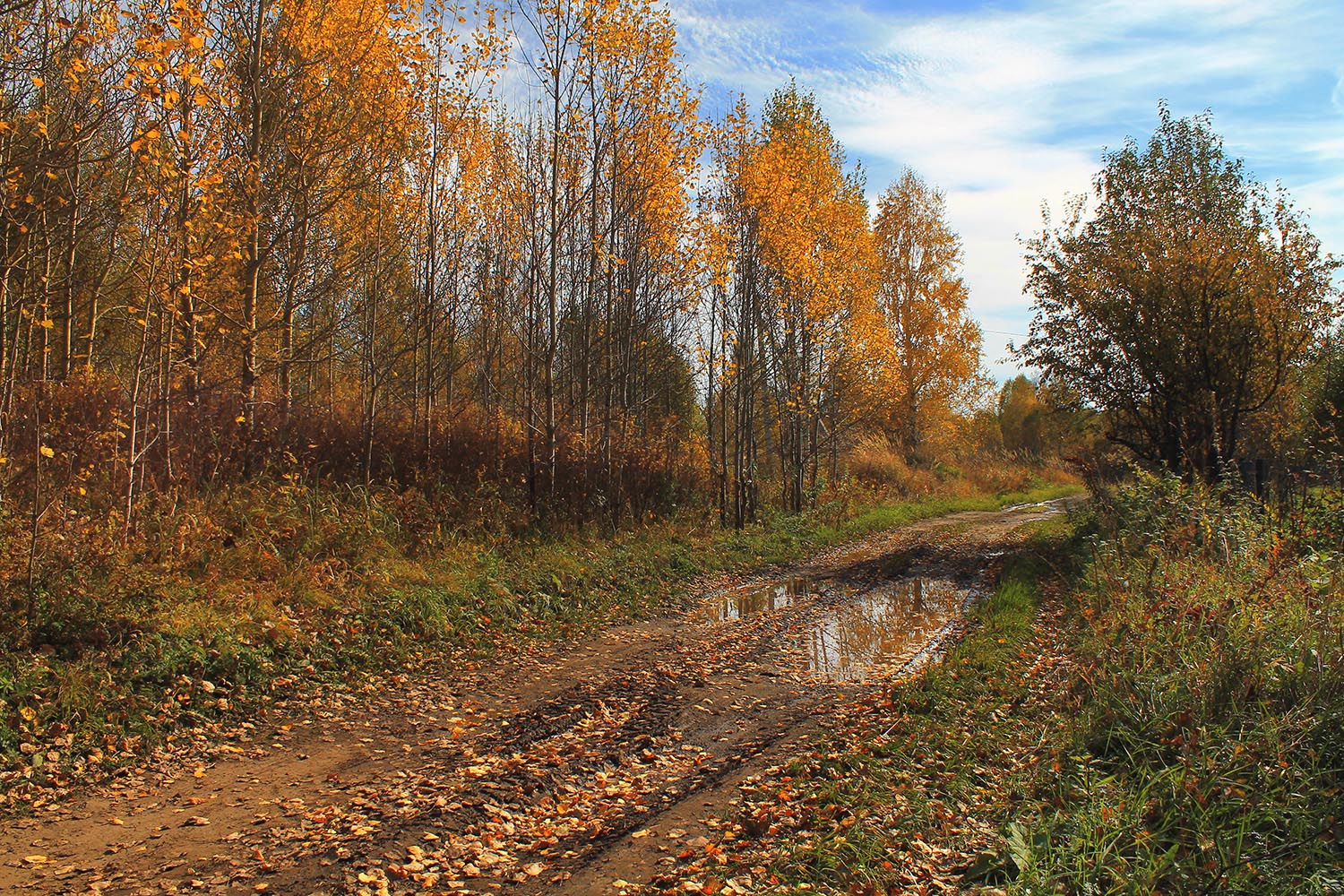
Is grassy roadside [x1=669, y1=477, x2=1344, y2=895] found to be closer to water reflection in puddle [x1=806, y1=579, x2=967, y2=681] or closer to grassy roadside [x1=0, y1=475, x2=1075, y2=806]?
water reflection in puddle [x1=806, y1=579, x2=967, y2=681]

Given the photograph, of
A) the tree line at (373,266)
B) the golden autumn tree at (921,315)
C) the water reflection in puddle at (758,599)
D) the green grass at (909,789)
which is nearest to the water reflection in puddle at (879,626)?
the water reflection in puddle at (758,599)

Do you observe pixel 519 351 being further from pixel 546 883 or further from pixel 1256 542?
pixel 546 883

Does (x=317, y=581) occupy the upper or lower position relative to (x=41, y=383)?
lower

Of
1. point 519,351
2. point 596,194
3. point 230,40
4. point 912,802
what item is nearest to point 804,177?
point 596,194

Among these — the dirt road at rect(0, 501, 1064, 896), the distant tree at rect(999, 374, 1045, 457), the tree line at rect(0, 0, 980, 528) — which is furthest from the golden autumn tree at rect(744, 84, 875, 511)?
the distant tree at rect(999, 374, 1045, 457)

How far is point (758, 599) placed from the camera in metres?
11.9

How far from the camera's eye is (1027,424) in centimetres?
6147

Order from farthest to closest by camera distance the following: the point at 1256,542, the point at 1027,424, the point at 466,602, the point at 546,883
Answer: the point at 1027,424 → the point at 466,602 → the point at 1256,542 → the point at 546,883

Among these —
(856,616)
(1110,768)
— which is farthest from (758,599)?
(1110,768)

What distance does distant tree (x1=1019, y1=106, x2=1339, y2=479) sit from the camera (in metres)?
15.7

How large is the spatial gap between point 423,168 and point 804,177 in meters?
10.8

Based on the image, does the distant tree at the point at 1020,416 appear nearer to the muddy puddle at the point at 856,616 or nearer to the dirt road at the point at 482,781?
the muddy puddle at the point at 856,616

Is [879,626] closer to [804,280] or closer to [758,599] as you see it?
[758,599]

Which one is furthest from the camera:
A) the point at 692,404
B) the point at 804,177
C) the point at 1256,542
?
the point at 692,404
